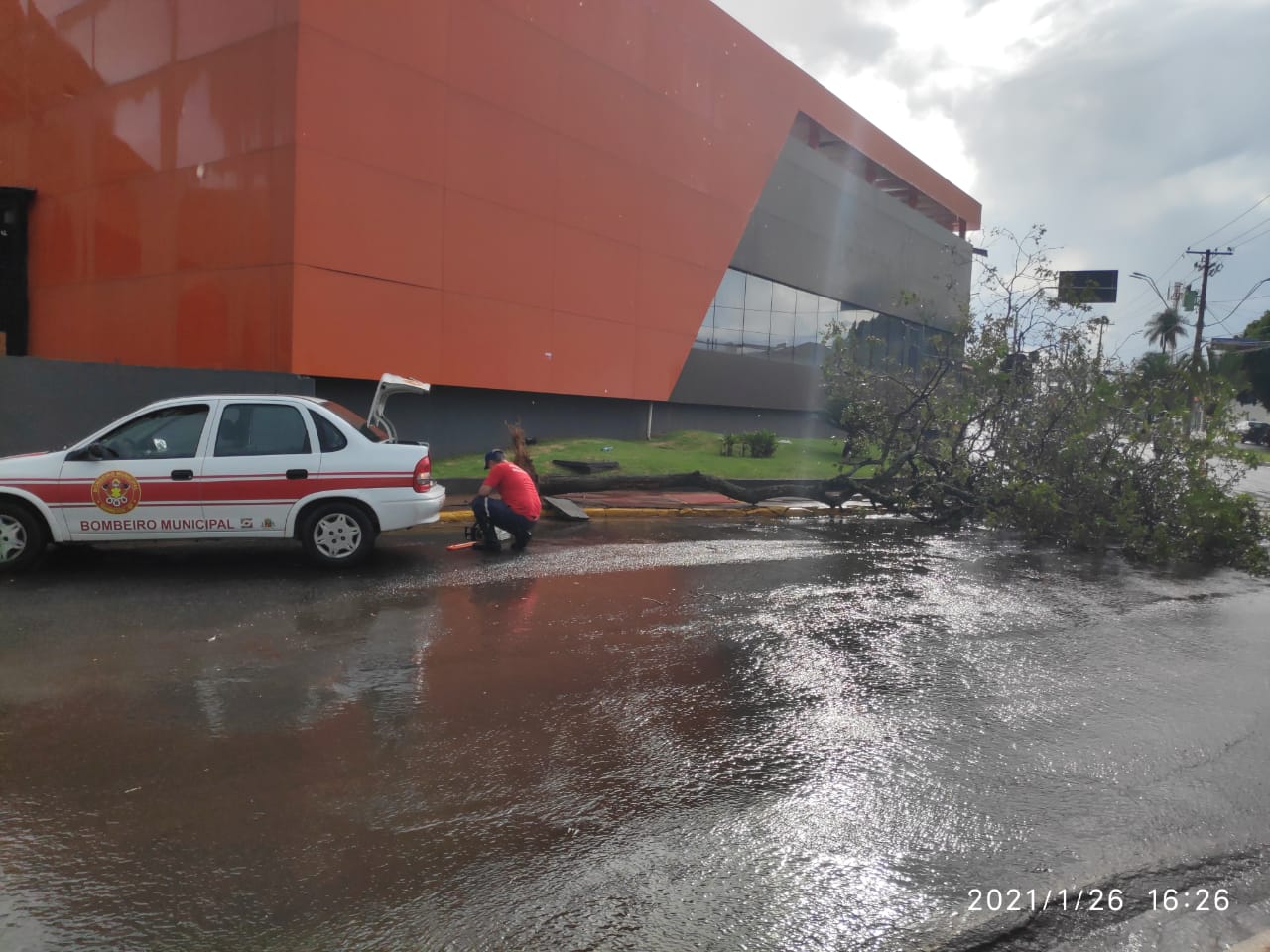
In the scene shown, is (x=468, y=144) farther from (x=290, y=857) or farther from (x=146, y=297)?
(x=290, y=857)

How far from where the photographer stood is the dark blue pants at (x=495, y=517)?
9938 millimetres

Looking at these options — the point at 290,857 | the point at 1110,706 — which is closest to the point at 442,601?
the point at 290,857

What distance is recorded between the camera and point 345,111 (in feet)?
53.1

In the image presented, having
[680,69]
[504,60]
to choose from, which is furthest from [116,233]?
[680,69]

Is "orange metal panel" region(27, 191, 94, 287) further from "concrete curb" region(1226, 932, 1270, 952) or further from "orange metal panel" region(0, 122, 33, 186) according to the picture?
"concrete curb" region(1226, 932, 1270, 952)

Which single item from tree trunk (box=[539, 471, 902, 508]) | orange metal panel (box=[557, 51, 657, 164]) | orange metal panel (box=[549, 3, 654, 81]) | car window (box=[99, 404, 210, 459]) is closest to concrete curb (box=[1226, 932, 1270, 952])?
car window (box=[99, 404, 210, 459])

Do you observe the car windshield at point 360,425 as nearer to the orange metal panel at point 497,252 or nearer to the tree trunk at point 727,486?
the tree trunk at point 727,486

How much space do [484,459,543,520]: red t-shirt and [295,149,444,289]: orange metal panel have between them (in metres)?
8.35

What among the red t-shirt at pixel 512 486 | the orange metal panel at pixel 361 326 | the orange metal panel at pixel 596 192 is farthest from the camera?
the orange metal panel at pixel 596 192

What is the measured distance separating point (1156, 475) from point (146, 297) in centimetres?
1953

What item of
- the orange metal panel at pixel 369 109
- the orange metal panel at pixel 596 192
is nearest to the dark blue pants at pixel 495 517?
the orange metal panel at pixel 369 109

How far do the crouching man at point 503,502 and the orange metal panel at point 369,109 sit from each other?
9462 mm

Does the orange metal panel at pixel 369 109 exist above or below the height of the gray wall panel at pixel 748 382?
above
